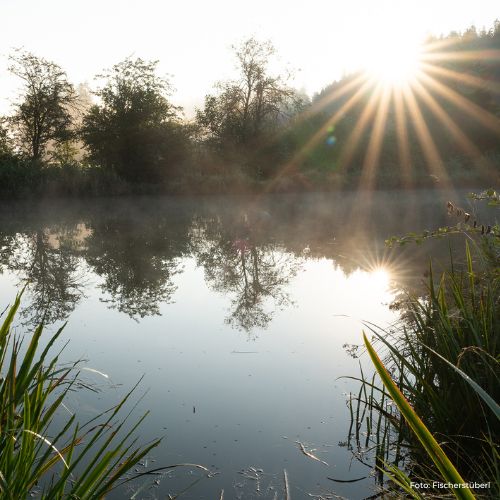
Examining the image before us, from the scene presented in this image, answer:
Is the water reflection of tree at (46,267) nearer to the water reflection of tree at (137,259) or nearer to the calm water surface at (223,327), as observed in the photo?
the calm water surface at (223,327)

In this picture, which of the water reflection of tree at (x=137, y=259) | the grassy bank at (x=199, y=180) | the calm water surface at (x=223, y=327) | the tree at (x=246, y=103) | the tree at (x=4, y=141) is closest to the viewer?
the calm water surface at (x=223, y=327)

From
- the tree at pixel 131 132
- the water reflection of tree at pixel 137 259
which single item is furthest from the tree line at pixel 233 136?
the water reflection of tree at pixel 137 259

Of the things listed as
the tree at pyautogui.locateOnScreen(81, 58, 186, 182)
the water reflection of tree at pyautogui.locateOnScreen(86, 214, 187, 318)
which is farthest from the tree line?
the water reflection of tree at pyautogui.locateOnScreen(86, 214, 187, 318)

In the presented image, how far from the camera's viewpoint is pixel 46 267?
8.41 meters

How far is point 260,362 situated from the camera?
4266mm

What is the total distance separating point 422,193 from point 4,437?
27.1 metres

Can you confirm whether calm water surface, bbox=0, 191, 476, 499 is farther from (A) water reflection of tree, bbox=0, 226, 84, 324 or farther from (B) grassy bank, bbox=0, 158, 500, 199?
(B) grassy bank, bbox=0, 158, 500, 199

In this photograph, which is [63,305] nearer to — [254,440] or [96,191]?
[254,440]

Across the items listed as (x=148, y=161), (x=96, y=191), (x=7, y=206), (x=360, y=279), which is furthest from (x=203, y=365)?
(x=148, y=161)

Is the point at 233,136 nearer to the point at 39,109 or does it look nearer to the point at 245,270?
the point at 39,109

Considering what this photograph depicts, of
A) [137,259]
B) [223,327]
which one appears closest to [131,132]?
[137,259]

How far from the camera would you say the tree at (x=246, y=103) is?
31.1 metres

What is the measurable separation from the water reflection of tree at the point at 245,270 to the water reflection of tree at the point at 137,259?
590mm

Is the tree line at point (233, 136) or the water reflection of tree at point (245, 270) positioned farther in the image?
the tree line at point (233, 136)
